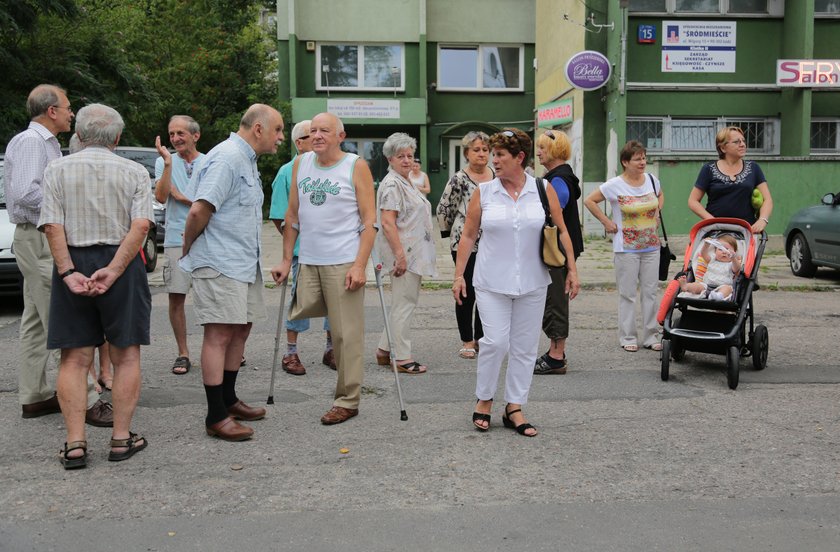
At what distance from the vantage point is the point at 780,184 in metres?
17.2

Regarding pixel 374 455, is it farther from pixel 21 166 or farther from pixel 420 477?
pixel 21 166

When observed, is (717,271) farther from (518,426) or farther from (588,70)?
(588,70)

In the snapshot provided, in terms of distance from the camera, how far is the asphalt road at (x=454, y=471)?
154 inches

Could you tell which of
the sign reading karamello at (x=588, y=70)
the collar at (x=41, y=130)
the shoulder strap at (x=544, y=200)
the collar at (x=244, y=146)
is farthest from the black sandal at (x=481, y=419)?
the sign reading karamello at (x=588, y=70)

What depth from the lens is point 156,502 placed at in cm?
429

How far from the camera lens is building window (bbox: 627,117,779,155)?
18.9 m

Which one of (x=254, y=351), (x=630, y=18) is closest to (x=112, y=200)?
(x=254, y=351)

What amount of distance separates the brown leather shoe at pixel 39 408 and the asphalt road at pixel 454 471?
9cm

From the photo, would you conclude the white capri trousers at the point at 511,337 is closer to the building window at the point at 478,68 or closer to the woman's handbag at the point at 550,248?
the woman's handbag at the point at 550,248

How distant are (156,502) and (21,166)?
2.48 meters

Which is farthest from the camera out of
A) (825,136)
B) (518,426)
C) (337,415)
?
(825,136)

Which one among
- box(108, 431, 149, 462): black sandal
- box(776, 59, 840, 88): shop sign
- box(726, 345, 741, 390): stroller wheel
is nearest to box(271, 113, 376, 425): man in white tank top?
box(108, 431, 149, 462): black sandal

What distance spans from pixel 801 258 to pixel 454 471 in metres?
10.2

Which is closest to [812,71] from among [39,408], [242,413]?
[242,413]
